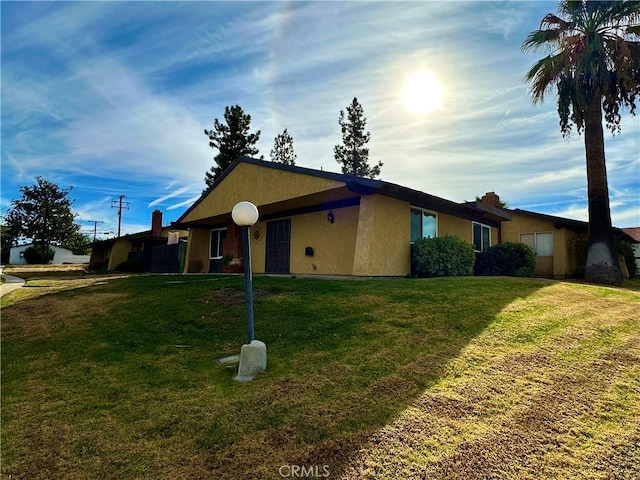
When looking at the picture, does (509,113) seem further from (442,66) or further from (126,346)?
(126,346)

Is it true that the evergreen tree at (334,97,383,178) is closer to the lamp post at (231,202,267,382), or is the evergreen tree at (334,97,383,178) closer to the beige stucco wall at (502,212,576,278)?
the beige stucco wall at (502,212,576,278)

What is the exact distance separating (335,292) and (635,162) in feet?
48.9

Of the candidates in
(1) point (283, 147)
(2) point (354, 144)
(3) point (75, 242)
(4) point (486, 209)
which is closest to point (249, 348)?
(4) point (486, 209)

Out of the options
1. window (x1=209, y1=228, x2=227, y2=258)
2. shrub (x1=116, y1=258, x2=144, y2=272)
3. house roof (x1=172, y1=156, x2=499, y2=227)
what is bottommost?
shrub (x1=116, y1=258, x2=144, y2=272)

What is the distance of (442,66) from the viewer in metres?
10.1

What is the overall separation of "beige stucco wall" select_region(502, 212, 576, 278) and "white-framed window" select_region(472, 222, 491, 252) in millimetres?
2513

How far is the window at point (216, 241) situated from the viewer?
18938 millimetres

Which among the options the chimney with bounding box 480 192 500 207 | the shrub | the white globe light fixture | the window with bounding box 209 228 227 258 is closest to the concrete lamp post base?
the white globe light fixture

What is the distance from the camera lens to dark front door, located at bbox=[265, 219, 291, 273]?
1480cm

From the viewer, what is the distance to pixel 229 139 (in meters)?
34.7

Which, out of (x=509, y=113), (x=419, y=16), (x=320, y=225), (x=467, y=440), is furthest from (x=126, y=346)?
(x=509, y=113)

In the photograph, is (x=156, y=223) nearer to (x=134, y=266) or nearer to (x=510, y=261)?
(x=134, y=266)

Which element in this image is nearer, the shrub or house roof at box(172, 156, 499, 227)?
house roof at box(172, 156, 499, 227)

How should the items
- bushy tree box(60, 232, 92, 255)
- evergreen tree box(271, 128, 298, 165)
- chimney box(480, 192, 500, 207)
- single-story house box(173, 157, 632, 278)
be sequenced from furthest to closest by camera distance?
bushy tree box(60, 232, 92, 255) < evergreen tree box(271, 128, 298, 165) < chimney box(480, 192, 500, 207) < single-story house box(173, 157, 632, 278)
